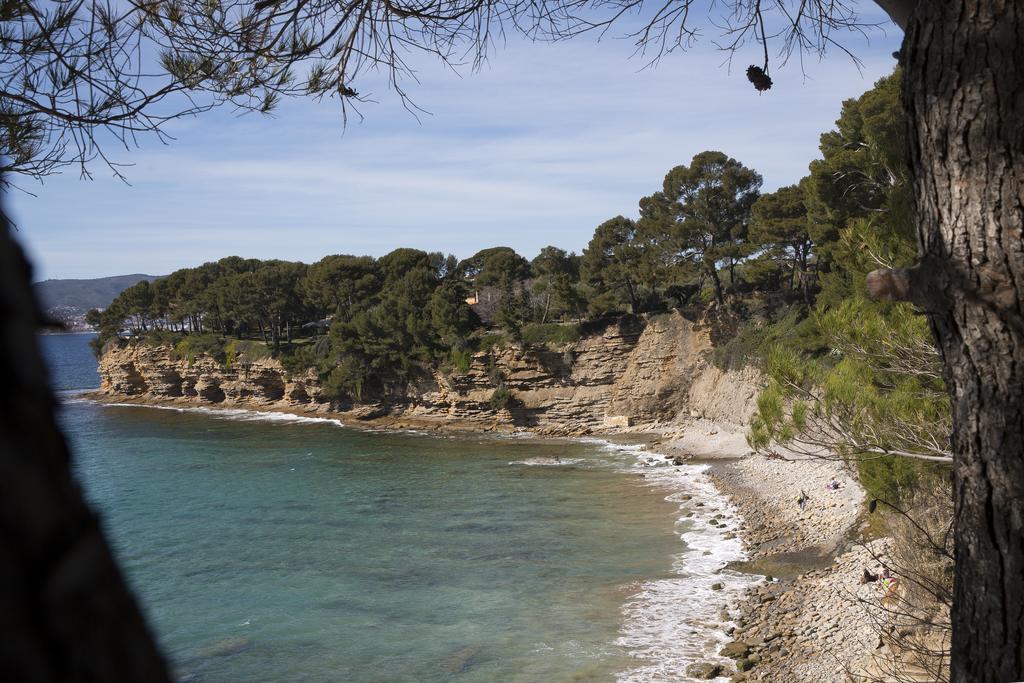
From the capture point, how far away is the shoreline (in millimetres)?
9906

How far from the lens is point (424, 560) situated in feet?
51.9

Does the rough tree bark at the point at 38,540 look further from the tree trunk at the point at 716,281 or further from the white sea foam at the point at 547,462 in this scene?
the tree trunk at the point at 716,281

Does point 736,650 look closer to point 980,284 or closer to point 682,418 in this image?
point 980,284

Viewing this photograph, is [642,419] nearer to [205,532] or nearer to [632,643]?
[205,532]

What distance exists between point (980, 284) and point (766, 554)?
13.7 meters

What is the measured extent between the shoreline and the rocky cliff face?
1.44m

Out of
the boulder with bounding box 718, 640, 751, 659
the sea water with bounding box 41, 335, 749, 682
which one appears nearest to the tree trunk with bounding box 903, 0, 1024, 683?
the sea water with bounding box 41, 335, 749, 682

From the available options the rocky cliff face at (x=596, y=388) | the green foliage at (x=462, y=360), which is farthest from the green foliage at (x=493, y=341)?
the green foliage at (x=462, y=360)

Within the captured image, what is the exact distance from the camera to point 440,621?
41.3 feet

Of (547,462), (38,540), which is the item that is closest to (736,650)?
(38,540)

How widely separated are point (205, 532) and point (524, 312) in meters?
18.0

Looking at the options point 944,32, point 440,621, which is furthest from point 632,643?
point 944,32

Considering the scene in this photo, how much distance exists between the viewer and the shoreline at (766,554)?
9906 mm

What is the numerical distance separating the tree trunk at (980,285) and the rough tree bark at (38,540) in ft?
6.41
